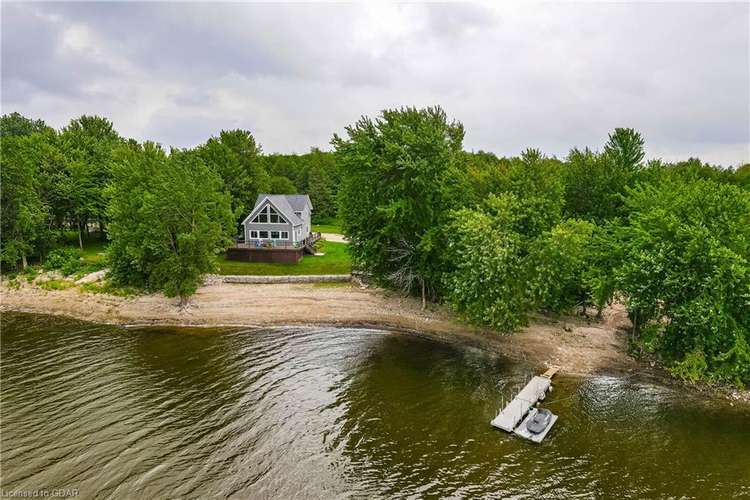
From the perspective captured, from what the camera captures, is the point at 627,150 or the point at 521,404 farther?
the point at 627,150

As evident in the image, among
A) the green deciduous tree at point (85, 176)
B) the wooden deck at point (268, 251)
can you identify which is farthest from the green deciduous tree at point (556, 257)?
the green deciduous tree at point (85, 176)

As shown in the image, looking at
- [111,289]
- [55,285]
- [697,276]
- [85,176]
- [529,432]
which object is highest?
[85,176]

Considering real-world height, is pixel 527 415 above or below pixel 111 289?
below

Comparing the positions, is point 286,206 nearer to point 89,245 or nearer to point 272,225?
point 272,225

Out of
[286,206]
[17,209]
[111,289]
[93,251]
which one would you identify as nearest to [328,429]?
[111,289]

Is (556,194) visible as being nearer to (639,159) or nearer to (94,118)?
(639,159)

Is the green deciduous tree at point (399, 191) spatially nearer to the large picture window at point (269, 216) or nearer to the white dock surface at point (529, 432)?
the white dock surface at point (529, 432)

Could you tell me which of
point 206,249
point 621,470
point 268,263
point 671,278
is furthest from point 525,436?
point 268,263
